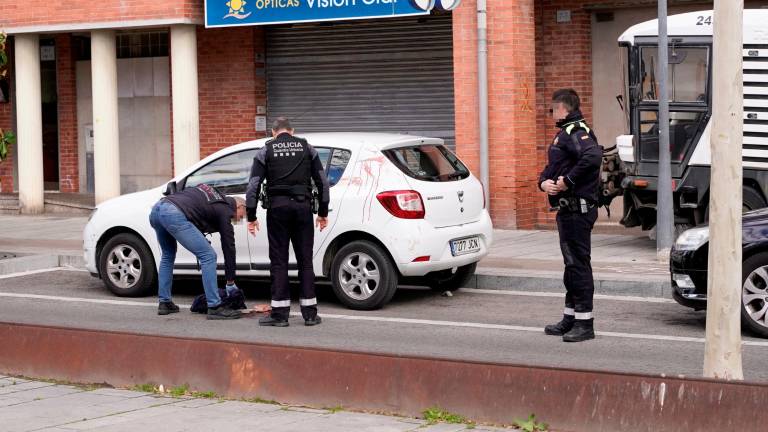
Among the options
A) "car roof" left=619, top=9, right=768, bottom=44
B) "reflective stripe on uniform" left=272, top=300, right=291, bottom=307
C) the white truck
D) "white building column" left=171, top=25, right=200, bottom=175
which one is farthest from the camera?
"white building column" left=171, top=25, right=200, bottom=175

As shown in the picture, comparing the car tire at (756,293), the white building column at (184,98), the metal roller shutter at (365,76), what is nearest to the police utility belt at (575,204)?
the car tire at (756,293)

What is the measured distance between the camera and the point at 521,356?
9.89 m

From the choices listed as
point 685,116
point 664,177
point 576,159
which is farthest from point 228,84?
point 576,159

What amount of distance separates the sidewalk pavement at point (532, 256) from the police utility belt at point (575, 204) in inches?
121

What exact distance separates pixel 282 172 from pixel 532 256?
5.29 metres

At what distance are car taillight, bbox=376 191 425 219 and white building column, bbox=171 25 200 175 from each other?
9.90m

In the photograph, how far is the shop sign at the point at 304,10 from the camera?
19.0 meters

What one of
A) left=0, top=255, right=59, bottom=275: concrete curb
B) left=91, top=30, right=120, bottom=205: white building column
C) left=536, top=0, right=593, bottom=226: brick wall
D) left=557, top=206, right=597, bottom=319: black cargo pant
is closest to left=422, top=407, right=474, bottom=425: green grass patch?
left=557, top=206, right=597, bottom=319: black cargo pant

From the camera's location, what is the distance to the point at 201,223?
1170 cm

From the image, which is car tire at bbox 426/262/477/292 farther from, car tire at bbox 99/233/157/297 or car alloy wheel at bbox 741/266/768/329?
car alloy wheel at bbox 741/266/768/329

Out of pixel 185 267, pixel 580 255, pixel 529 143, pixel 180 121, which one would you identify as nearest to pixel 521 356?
pixel 580 255

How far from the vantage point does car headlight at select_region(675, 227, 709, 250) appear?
10.6 metres

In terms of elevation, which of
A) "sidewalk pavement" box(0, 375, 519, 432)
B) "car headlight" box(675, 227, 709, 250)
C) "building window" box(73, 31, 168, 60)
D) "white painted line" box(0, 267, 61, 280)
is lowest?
"sidewalk pavement" box(0, 375, 519, 432)

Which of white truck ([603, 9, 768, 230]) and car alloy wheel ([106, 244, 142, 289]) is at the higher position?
white truck ([603, 9, 768, 230])
